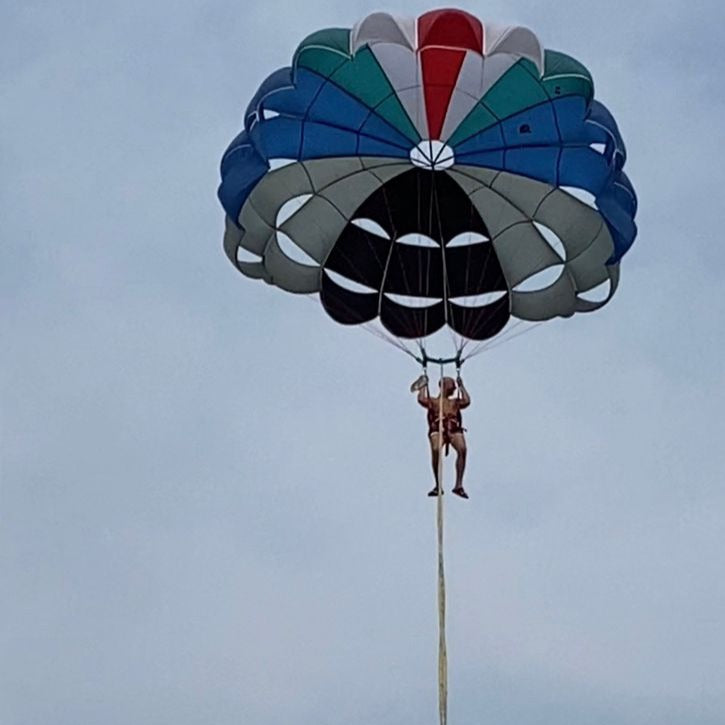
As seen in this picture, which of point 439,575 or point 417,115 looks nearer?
point 439,575

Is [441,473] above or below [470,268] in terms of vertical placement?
below

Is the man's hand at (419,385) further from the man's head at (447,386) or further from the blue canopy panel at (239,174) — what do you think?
the blue canopy panel at (239,174)

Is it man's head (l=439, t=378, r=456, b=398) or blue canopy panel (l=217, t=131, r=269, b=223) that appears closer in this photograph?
man's head (l=439, t=378, r=456, b=398)

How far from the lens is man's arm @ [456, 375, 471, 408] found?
1775 centimetres

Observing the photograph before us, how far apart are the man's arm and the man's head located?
0.18 ft

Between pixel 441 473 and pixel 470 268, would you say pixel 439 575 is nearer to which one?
pixel 441 473

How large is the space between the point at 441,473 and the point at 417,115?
3198 mm

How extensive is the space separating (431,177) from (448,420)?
2.46 metres

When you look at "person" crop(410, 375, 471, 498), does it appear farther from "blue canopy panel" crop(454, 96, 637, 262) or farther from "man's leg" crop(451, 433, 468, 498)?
"blue canopy panel" crop(454, 96, 637, 262)

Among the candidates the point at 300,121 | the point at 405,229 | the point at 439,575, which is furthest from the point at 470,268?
the point at 439,575

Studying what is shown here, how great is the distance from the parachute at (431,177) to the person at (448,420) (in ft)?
3.72

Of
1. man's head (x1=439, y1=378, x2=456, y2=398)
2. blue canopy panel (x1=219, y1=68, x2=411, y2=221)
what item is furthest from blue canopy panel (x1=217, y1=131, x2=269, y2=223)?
man's head (x1=439, y1=378, x2=456, y2=398)

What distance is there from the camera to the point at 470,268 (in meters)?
19.1

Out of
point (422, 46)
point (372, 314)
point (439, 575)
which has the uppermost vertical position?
point (422, 46)
